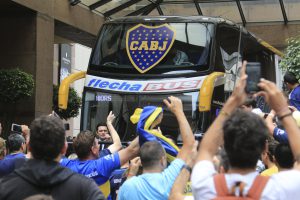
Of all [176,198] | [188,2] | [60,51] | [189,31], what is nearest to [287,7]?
[188,2]

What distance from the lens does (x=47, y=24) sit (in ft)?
63.1

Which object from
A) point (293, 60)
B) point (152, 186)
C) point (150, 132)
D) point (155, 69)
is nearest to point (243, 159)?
point (152, 186)

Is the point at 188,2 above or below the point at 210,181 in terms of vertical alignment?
above

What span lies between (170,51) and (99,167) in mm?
7831

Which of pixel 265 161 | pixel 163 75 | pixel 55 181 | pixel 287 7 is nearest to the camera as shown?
pixel 55 181

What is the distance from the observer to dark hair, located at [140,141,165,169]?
4750 millimetres

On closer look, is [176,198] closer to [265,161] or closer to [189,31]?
[265,161]

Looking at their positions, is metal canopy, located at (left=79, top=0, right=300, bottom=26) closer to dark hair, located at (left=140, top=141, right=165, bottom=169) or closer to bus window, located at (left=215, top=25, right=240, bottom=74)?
bus window, located at (left=215, top=25, right=240, bottom=74)

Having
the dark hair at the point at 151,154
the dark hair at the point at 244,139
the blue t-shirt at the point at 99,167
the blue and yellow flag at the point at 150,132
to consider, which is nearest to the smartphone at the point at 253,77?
the dark hair at the point at 244,139

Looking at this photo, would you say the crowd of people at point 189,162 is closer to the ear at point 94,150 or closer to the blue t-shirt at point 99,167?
the blue t-shirt at point 99,167

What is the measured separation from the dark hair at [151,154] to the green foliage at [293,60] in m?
10.9

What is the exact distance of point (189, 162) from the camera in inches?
168

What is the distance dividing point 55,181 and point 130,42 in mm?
9854

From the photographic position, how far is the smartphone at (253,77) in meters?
3.42
